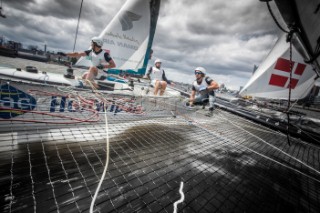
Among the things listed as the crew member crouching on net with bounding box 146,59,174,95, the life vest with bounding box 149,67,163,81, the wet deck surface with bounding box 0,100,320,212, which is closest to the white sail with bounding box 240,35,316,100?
the crew member crouching on net with bounding box 146,59,174,95

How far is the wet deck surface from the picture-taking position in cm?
176

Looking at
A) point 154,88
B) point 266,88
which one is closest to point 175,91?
point 154,88

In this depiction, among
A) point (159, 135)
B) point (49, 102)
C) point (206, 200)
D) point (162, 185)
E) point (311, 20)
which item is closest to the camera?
point (206, 200)

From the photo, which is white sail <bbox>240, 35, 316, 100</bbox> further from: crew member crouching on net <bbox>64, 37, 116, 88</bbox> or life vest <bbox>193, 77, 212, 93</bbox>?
crew member crouching on net <bbox>64, 37, 116, 88</bbox>

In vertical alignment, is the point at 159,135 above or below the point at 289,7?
below

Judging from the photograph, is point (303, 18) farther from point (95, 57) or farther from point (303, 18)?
point (95, 57)

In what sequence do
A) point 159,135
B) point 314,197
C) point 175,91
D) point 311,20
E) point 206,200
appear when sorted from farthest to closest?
point 175,91 → point 159,135 → point 311,20 → point 314,197 → point 206,200

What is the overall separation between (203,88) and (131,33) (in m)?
4.14

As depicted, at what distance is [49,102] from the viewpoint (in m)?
4.27

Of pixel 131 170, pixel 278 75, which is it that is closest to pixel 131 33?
pixel 131 170

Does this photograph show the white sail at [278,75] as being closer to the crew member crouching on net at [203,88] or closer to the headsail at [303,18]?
the crew member crouching on net at [203,88]

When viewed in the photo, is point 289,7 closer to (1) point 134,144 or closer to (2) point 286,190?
(2) point 286,190

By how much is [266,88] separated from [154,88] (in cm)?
629

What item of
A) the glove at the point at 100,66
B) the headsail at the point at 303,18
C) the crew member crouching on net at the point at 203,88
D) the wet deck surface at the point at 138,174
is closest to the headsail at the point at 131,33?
the glove at the point at 100,66
